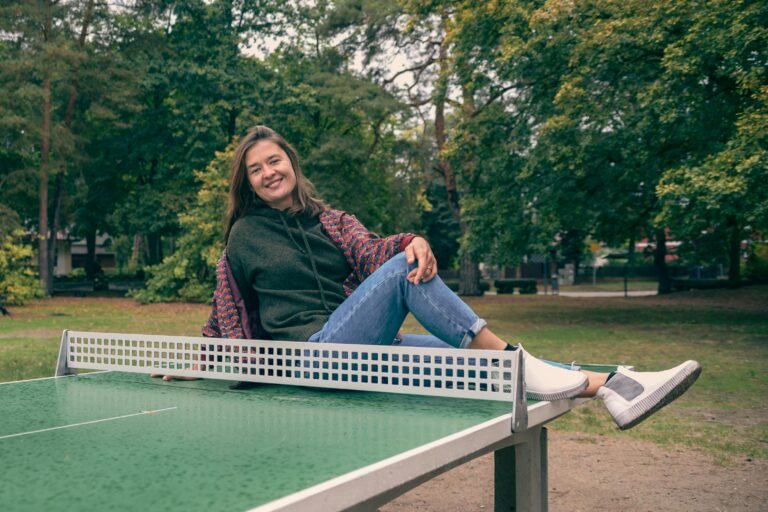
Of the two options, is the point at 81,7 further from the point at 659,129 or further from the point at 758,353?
the point at 758,353

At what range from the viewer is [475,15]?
19.0 metres

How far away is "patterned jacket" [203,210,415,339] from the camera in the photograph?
348 centimetres

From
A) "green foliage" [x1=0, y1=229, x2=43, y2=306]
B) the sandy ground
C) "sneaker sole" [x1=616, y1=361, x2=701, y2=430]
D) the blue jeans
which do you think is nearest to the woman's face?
the blue jeans

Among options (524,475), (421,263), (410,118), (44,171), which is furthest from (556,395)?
(44,171)

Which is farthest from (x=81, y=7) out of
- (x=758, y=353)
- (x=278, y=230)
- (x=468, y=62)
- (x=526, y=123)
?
(x=278, y=230)

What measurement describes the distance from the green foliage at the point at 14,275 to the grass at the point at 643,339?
530mm

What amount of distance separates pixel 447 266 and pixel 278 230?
45491 millimetres

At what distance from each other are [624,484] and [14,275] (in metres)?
23.1

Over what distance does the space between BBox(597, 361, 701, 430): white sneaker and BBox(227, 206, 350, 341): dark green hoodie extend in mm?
1349

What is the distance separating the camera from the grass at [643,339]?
6.55 m

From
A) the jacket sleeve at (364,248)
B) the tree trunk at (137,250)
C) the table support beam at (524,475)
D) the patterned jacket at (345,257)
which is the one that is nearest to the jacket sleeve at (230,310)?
the patterned jacket at (345,257)

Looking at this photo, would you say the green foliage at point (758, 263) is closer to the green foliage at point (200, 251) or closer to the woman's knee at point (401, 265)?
the green foliage at point (200, 251)

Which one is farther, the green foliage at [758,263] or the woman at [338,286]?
the green foliage at [758,263]

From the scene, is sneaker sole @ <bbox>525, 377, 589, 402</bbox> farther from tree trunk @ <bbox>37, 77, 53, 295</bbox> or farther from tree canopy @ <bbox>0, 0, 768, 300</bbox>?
tree trunk @ <bbox>37, 77, 53, 295</bbox>
